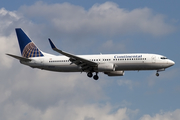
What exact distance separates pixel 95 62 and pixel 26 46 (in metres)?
15.6

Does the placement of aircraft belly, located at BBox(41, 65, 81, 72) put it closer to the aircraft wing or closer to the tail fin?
the aircraft wing

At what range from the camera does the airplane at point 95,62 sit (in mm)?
72938

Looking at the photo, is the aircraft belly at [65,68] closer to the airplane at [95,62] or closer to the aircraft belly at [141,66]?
the airplane at [95,62]

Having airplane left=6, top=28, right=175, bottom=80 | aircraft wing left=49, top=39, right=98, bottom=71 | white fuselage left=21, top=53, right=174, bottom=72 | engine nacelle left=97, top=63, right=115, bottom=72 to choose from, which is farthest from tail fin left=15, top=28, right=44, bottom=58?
engine nacelle left=97, top=63, right=115, bottom=72

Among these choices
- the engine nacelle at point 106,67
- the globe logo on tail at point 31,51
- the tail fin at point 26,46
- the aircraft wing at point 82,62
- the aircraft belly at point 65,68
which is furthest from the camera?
the tail fin at point 26,46

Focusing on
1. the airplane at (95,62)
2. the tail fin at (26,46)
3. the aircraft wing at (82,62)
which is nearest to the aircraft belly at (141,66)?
the airplane at (95,62)

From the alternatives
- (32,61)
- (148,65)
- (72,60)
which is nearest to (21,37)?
(32,61)

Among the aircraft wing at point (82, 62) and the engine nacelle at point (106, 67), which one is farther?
the engine nacelle at point (106, 67)

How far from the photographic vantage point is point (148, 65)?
72875mm

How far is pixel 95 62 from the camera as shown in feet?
246

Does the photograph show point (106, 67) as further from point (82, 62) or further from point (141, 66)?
point (141, 66)

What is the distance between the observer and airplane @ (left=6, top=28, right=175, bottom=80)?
72938 millimetres

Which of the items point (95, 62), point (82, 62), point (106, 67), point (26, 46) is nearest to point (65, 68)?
point (82, 62)

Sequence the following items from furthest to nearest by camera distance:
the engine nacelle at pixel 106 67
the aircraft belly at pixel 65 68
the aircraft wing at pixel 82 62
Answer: the aircraft belly at pixel 65 68 → the engine nacelle at pixel 106 67 → the aircraft wing at pixel 82 62
